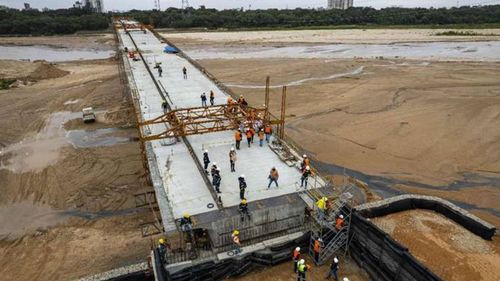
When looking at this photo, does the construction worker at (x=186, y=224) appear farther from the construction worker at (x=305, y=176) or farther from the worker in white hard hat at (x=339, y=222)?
the worker in white hard hat at (x=339, y=222)

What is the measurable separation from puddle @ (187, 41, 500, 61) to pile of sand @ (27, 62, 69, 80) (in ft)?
75.1

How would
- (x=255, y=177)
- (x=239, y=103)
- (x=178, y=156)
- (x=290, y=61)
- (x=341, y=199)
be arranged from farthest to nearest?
1. (x=290, y=61)
2. (x=239, y=103)
3. (x=178, y=156)
4. (x=255, y=177)
5. (x=341, y=199)

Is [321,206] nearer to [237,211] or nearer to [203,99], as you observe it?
[237,211]

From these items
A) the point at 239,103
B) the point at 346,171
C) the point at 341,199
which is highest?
the point at 239,103

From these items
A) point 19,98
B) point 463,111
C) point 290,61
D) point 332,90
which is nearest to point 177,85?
point 332,90

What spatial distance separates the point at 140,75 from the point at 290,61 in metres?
30.5

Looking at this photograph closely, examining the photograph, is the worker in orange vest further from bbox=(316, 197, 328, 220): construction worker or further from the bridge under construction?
bbox=(316, 197, 328, 220): construction worker

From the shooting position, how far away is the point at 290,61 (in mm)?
58062

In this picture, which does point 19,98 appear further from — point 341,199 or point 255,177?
point 341,199

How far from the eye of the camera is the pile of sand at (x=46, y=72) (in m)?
49.4

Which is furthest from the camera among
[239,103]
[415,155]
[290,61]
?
[290,61]

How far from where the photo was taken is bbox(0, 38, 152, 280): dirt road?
51.2 feet

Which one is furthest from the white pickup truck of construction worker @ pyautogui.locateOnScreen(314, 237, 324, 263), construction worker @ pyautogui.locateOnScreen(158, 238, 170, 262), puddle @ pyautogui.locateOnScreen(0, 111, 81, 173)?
construction worker @ pyautogui.locateOnScreen(314, 237, 324, 263)

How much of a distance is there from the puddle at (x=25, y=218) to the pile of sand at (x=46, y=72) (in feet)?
118
